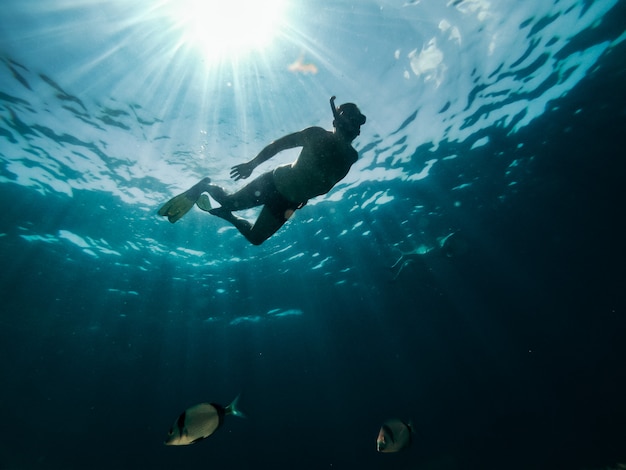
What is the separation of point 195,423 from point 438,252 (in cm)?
1989

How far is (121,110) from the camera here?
998 cm

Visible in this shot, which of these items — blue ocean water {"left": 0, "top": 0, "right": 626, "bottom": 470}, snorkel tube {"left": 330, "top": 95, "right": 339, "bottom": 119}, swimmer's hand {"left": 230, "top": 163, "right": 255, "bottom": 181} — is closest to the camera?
snorkel tube {"left": 330, "top": 95, "right": 339, "bottom": 119}

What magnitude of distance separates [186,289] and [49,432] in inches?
1655

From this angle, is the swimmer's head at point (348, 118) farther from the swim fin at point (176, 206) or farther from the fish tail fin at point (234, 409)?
the fish tail fin at point (234, 409)

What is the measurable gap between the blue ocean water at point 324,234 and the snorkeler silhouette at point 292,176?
508 centimetres

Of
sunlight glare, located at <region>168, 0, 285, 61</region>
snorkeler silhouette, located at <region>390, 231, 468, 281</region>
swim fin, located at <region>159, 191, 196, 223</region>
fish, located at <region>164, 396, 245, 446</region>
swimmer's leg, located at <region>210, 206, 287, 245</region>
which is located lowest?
fish, located at <region>164, 396, 245, 446</region>

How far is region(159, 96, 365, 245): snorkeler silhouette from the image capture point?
15.4ft

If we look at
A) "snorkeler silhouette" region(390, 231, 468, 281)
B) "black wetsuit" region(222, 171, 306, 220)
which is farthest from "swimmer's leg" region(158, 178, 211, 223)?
"snorkeler silhouette" region(390, 231, 468, 281)

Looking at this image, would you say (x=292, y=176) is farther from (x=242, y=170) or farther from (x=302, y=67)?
(x=302, y=67)

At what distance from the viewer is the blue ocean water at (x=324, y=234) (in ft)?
29.0

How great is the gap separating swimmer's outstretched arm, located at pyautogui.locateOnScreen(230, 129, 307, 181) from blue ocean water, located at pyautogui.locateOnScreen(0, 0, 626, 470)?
4.98 metres

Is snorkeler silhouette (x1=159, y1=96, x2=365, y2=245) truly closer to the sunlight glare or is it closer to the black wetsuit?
the black wetsuit

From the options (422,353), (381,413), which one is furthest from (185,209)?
(381,413)

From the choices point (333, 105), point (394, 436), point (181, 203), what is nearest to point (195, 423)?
point (394, 436)
